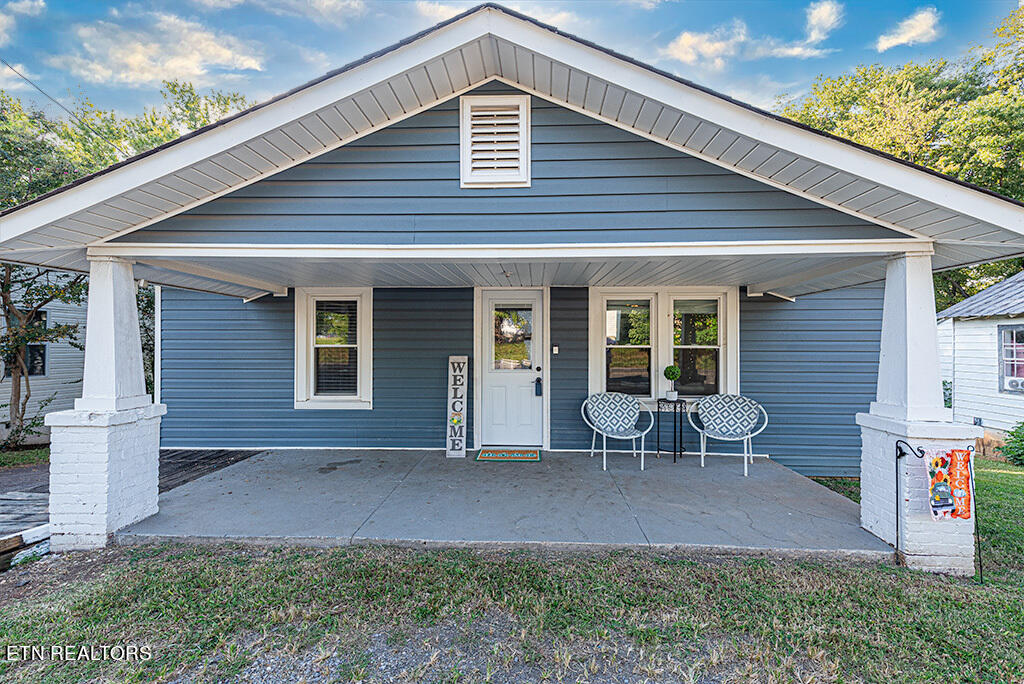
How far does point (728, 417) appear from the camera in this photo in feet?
16.7

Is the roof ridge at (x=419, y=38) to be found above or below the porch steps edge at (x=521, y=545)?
above

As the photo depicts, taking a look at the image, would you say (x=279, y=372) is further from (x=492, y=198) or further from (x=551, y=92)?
(x=551, y=92)

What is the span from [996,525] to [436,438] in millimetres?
5622

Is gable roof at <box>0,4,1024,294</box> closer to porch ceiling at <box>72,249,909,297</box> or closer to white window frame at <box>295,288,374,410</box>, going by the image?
porch ceiling at <box>72,249,909,297</box>

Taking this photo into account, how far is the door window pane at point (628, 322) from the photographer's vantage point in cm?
582

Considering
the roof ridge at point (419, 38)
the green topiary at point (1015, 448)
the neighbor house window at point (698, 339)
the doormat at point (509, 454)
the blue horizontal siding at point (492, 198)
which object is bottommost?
the green topiary at point (1015, 448)

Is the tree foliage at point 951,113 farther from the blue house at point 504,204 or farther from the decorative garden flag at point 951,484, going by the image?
the decorative garden flag at point 951,484

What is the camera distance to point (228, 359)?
19.7 ft

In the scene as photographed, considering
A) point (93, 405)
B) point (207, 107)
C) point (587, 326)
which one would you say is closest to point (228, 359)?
point (93, 405)

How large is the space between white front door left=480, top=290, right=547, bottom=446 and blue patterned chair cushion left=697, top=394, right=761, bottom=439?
200cm

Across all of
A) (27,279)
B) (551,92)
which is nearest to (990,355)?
(551,92)

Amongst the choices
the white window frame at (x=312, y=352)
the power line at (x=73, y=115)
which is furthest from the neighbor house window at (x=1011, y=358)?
the power line at (x=73, y=115)

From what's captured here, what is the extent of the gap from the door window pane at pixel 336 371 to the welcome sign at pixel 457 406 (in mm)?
1396

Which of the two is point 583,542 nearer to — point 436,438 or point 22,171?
point 436,438
